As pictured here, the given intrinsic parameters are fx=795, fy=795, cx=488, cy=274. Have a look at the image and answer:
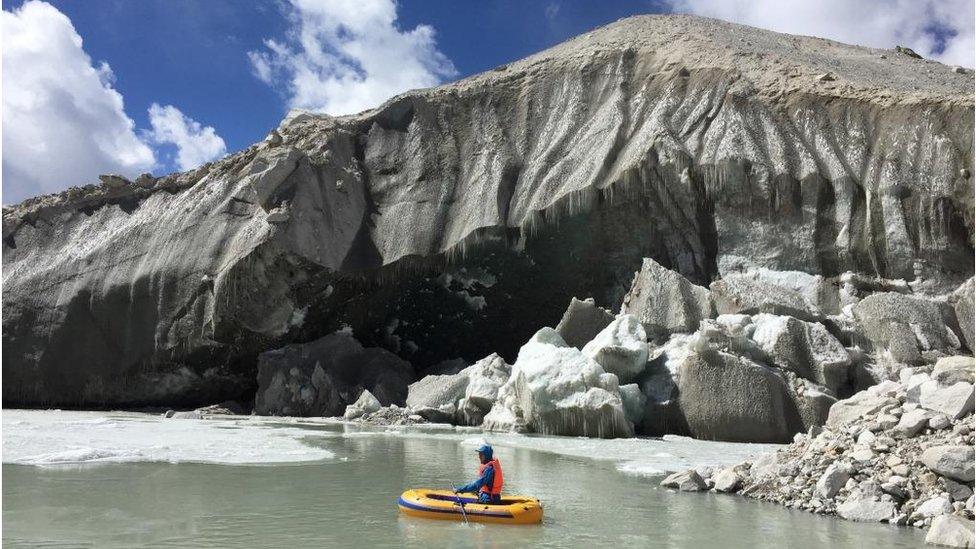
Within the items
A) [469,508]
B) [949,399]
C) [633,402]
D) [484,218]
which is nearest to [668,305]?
[633,402]

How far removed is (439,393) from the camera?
76.4ft

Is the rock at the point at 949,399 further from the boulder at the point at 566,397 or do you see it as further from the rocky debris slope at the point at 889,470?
the boulder at the point at 566,397

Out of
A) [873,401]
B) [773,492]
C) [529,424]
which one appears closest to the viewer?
[773,492]

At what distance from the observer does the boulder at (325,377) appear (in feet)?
87.0

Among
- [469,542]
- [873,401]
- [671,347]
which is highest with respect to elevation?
[671,347]

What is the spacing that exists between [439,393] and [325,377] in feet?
17.9

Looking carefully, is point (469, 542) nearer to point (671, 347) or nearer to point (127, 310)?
point (671, 347)

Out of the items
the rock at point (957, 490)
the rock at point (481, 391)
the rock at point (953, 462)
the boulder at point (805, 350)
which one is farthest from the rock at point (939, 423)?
the rock at point (481, 391)

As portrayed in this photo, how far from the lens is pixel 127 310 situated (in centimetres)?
2947

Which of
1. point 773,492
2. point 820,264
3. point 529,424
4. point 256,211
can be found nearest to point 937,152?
point 820,264

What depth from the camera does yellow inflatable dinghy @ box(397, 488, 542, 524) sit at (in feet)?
27.4

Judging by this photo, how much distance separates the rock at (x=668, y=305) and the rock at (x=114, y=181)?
71.4 ft

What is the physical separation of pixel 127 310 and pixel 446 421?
1409 cm

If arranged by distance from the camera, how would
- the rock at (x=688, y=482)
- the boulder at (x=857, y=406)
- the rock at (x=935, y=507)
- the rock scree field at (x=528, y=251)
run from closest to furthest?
the rock at (x=935, y=507)
the rock at (x=688, y=482)
the boulder at (x=857, y=406)
the rock scree field at (x=528, y=251)
